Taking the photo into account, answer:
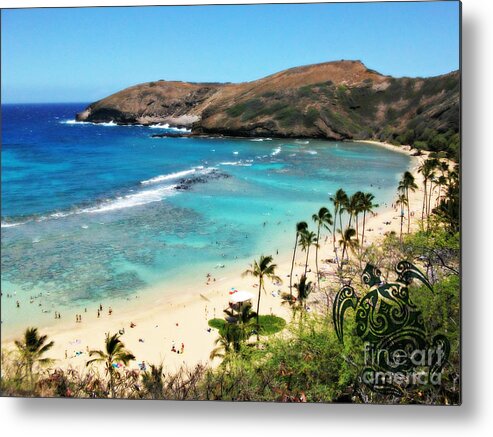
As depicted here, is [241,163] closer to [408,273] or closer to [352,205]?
[352,205]

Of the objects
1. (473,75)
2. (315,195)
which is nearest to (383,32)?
(473,75)

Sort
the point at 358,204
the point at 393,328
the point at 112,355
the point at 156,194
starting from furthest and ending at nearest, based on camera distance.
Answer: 1. the point at 156,194
2. the point at 358,204
3. the point at 112,355
4. the point at 393,328

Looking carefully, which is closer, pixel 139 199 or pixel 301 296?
pixel 301 296

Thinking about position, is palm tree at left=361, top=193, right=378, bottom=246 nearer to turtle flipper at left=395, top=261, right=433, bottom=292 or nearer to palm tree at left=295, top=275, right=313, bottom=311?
palm tree at left=295, top=275, right=313, bottom=311

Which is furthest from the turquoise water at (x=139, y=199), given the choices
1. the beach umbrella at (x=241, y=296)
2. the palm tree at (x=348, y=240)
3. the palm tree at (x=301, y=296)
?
the palm tree at (x=301, y=296)

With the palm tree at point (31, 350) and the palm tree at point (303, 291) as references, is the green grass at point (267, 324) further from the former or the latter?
the palm tree at point (31, 350)

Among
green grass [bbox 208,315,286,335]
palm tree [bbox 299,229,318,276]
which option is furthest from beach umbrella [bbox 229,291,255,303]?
palm tree [bbox 299,229,318,276]

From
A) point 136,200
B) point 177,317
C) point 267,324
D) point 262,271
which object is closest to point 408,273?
point 267,324
